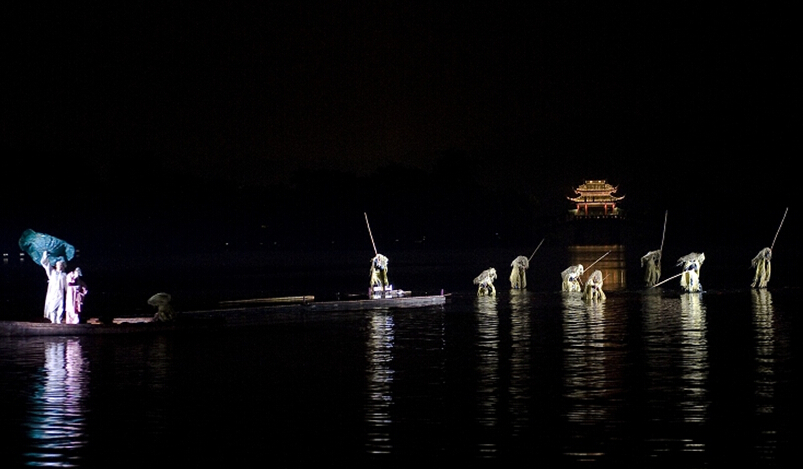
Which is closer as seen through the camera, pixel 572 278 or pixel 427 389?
pixel 427 389

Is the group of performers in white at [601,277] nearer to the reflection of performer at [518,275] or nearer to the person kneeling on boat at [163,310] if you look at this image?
the reflection of performer at [518,275]

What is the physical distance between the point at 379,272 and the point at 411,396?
1873 centimetres

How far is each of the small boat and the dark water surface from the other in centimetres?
38

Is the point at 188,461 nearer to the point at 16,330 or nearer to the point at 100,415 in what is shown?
the point at 100,415

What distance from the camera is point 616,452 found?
13305 mm

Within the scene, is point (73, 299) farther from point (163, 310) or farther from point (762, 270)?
point (762, 270)

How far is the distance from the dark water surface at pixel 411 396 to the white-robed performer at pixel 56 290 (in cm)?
100

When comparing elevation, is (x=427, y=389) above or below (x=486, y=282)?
below

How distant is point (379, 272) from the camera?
36.0 meters

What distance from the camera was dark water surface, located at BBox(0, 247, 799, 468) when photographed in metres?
13.6

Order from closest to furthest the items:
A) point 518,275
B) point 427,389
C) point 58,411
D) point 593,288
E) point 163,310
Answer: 1. point 58,411
2. point 427,389
3. point 163,310
4. point 593,288
5. point 518,275

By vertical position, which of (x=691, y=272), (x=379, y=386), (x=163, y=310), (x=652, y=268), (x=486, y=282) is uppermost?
(x=652, y=268)

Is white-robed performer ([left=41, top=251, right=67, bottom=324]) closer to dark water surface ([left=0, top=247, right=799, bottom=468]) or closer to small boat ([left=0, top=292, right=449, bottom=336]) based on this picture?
small boat ([left=0, top=292, right=449, bottom=336])

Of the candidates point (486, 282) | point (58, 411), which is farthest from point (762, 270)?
point (58, 411)
